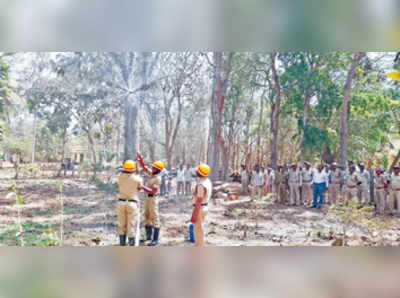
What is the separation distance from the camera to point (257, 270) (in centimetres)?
444

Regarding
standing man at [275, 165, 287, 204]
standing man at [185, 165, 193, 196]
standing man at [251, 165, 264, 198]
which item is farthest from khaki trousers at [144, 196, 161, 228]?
standing man at [275, 165, 287, 204]

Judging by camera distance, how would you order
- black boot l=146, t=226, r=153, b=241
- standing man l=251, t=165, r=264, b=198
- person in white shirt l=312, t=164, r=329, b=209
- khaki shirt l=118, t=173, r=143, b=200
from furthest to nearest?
1. standing man l=251, t=165, r=264, b=198
2. person in white shirt l=312, t=164, r=329, b=209
3. black boot l=146, t=226, r=153, b=241
4. khaki shirt l=118, t=173, r=143, b=200

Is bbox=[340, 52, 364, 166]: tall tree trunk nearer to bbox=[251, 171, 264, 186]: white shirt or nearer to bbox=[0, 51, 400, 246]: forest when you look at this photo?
bbox=[0, 51, 400, 246]: forest

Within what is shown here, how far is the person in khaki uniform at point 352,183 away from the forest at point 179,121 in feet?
0.79

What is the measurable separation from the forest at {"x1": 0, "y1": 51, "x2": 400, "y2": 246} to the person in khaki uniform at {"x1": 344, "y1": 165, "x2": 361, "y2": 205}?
24cm

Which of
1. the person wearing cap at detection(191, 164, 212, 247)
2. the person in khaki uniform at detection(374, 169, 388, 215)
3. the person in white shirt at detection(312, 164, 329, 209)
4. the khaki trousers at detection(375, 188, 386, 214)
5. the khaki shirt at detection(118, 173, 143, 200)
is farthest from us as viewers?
the person in white shirt at detection(312, 164, 329, 209)

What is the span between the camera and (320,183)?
22.1 ft

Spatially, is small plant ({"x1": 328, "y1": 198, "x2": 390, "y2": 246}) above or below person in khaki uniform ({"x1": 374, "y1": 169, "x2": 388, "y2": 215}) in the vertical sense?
below

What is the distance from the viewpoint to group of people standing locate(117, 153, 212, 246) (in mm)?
4773

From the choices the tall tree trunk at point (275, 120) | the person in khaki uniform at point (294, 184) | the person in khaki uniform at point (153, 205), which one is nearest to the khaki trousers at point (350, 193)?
the person in khaki uniform at point (294, 184)

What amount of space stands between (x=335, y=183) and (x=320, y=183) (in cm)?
29

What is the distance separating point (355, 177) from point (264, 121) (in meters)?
2.05

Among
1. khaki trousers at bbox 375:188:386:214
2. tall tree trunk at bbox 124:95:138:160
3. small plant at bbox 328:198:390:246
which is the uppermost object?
tall tree trunk at bbox 124:95:138:160

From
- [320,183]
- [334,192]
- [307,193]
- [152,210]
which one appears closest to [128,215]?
[152,210]
